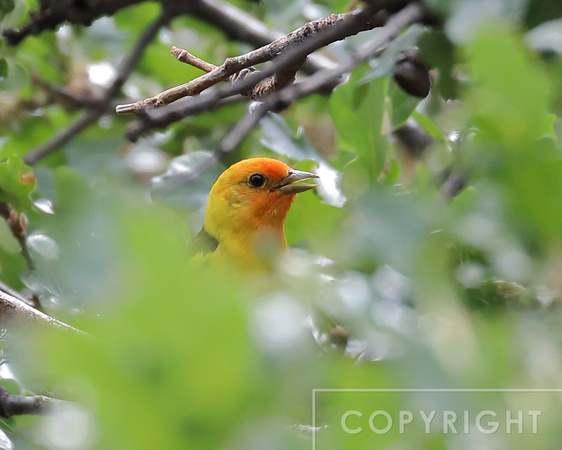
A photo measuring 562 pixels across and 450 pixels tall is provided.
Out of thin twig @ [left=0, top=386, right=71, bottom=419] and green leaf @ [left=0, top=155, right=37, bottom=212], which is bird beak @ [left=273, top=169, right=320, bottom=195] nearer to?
green leaf @ [left=0, top=155, right=37, bottom=212]

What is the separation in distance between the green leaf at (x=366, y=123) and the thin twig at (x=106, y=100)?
1464mm

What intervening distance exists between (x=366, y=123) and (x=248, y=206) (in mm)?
1851

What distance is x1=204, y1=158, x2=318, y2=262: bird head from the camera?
13.4ft

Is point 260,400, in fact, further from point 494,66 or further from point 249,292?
point 494,66

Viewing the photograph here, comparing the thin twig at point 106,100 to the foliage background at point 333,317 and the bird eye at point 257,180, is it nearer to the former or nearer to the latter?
the bird eye at point 257,180

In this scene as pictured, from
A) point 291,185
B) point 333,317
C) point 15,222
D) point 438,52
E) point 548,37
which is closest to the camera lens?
point 333,317

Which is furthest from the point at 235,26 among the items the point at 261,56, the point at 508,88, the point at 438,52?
the point at 508,88

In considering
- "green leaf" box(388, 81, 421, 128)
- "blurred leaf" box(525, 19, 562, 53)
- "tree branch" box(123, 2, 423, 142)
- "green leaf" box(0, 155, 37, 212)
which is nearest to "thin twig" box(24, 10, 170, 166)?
"green leaf" box(0, 155, 37, 212)

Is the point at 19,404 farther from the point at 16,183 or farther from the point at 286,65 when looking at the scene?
the point at 286,65

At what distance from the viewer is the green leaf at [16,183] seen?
9.21 feet

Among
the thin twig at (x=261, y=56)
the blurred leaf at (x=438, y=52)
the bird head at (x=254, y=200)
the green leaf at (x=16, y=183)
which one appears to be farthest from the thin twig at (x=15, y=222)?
the blurred leaf at (x=438, y=52)

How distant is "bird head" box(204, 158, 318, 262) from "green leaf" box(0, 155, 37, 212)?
1369mm

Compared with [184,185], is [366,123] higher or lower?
lower

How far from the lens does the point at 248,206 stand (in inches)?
167
